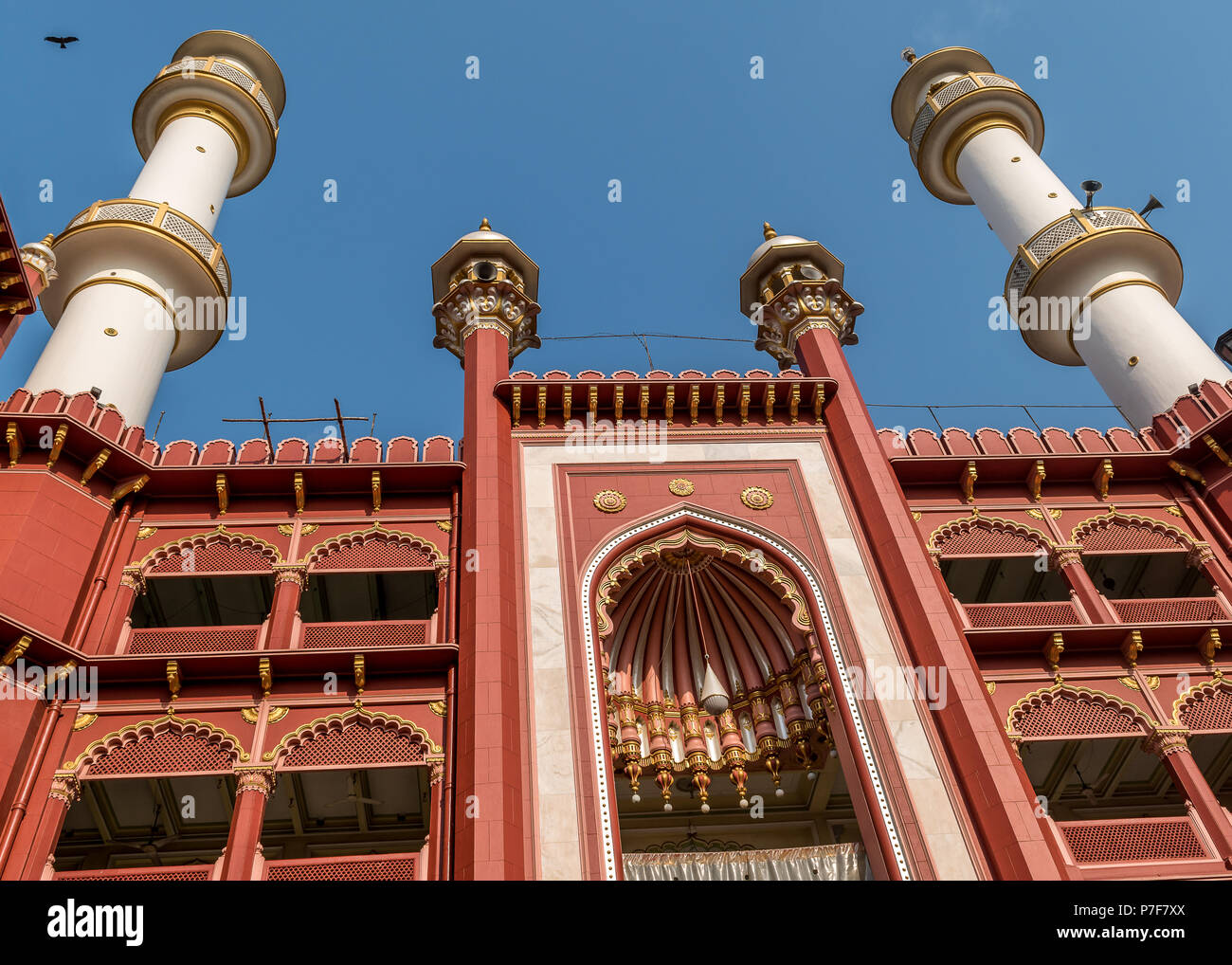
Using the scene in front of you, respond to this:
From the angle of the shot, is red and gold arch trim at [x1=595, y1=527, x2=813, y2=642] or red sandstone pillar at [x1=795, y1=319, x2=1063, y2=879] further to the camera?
red and gold arch trim at [x1=595, y1=527, x2=813, y2=642]

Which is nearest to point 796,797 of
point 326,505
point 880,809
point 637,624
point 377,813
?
point 637,624

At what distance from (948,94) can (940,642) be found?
59.3 ft

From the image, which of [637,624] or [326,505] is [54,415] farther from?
[637,624]

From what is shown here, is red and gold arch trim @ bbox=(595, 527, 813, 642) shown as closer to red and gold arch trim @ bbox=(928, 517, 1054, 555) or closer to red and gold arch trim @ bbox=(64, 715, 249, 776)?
red and gold arch trim @ bbox=(928, 517, 1054, 555)

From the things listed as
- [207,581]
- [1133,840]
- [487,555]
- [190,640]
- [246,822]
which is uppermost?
[207,581]

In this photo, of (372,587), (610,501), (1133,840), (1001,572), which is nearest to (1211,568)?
(1001,572)

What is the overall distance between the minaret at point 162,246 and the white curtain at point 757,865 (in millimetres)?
10394

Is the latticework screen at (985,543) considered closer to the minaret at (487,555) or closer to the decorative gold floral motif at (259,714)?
the minaret at (487,555)

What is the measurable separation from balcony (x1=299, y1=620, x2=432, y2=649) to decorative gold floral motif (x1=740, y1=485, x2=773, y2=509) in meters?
5.08

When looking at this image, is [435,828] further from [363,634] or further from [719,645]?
[719,645]

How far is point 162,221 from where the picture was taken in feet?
65.9

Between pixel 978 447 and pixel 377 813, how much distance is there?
11051 millimetres

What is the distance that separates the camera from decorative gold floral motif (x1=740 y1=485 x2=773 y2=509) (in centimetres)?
1603

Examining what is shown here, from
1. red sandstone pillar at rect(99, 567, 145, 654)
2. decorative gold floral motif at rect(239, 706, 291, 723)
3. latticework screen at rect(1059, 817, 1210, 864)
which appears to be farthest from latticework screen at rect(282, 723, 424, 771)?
latticework screen at rect(1059, 817, 1210, 864)
